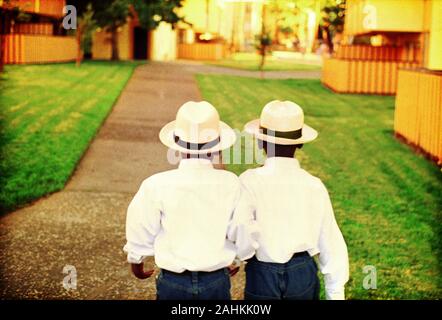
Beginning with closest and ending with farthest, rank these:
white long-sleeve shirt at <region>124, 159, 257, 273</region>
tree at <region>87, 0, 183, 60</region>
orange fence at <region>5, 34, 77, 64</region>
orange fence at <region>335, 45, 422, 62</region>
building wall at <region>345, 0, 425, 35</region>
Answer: white long-sleeve shirt at <region>124, 159, 257, 273</region> < building wall at <region>345, 0, 425, 35</region> < orange fence at <region>335, 45, 422, 62</region> < orange fence at <region>5, 34, 77, 64</region> < tree at <region>87, 0, 183, 60</region>

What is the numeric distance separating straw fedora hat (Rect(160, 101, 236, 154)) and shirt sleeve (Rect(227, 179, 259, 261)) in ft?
0.86

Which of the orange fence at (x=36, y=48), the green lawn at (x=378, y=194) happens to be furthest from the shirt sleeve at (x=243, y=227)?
the orange fence at (x=36, y=48)

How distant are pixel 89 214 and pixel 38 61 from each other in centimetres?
2339

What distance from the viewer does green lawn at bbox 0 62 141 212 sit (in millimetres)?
8508

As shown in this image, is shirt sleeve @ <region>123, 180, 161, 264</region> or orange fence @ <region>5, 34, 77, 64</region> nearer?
shirt sleeve @ <region>123, 180, 161, 264</region>

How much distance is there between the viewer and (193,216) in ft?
10.5

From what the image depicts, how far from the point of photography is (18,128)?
11.8 meters

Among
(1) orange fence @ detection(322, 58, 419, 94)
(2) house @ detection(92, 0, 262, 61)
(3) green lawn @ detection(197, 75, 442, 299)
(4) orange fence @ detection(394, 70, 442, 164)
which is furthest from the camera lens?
(2) house @ detection(92, 0, 262, 61)

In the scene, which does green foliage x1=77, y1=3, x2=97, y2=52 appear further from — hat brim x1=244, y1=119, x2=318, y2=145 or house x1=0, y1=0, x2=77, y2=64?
hat brim x1=244, y1=119, x2=318, y2=145

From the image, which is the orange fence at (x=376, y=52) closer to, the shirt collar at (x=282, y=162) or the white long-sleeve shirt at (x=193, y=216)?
the shirt collar at (x=282, y=162)

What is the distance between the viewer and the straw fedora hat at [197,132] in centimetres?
324

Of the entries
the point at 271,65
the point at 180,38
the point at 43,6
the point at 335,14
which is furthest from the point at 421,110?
the point at 180,38

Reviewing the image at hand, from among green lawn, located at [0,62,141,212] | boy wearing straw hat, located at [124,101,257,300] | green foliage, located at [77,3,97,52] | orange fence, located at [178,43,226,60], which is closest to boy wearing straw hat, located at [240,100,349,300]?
boy wearing straw hat, located at [124,101,257,300]
